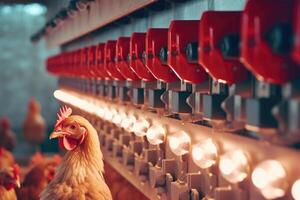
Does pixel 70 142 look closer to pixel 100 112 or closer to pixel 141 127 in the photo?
pixel 141 127

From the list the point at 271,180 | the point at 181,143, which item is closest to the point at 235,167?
the point at 271,180

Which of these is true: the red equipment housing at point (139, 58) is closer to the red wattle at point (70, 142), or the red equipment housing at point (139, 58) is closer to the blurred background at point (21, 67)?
the red wattle at point (70, 142)

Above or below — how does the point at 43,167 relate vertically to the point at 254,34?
below

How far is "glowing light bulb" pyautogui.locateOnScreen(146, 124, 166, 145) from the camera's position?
136 inches

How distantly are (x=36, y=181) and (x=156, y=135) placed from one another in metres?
2.36

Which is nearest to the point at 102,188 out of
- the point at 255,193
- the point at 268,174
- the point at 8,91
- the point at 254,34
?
the point at 255,193

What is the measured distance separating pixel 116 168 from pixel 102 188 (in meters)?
1.51

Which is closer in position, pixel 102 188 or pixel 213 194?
pixel 213 194

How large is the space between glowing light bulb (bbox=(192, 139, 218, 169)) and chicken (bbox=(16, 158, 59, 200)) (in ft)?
9.88

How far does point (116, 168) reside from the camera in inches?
198

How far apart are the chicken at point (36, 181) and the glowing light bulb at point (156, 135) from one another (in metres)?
2.20

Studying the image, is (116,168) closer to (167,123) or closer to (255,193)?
(167,123)

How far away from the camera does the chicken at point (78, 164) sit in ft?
11.3

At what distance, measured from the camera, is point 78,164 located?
11.8 feet
